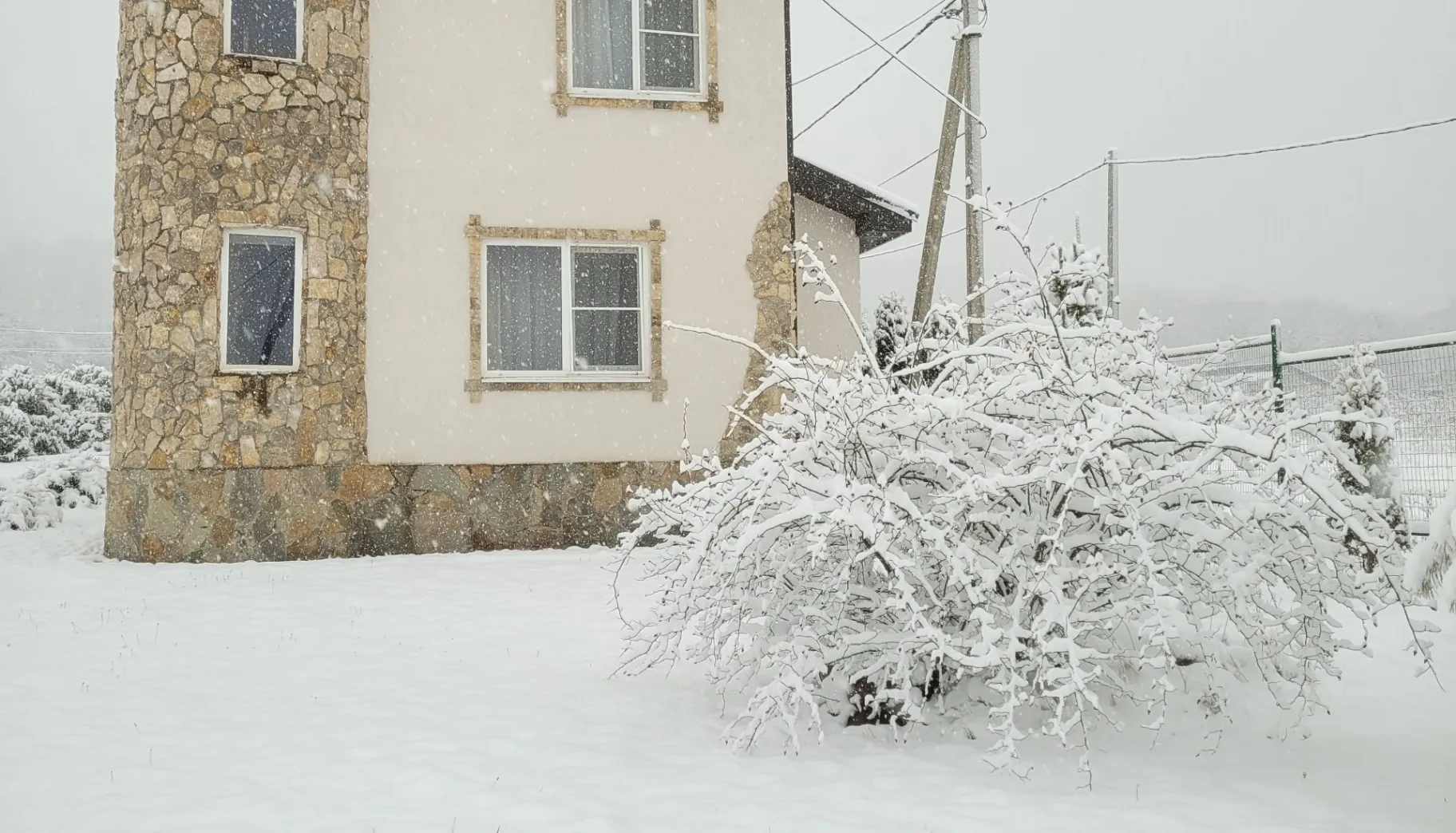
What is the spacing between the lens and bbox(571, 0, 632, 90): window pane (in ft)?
34.6

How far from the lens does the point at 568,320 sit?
407 inches

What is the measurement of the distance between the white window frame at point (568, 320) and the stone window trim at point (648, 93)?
4.09ft

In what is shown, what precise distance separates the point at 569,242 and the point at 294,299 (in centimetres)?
249

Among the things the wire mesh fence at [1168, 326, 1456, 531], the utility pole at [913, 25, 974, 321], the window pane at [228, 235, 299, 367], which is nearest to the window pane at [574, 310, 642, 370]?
the window pane at [228, 235, 299, 367]

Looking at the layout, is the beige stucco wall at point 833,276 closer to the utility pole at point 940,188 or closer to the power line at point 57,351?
the utility pole at point 940,188

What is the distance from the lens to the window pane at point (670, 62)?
10.7 m

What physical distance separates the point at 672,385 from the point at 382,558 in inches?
119

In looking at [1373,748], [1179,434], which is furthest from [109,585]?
[1373,748]

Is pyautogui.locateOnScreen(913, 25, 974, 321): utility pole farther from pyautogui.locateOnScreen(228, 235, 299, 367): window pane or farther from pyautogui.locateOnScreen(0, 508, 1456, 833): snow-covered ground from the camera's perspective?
pyautogui.locateOnScreen(228, 235, 299, 367): window pane

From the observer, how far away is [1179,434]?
4.04 m

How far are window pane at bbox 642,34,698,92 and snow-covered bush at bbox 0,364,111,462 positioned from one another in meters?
17.1

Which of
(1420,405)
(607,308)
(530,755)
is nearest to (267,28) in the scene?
(607,308)

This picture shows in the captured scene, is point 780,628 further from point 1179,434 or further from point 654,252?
point 654,252

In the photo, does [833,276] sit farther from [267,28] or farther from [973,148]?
[267,28]
